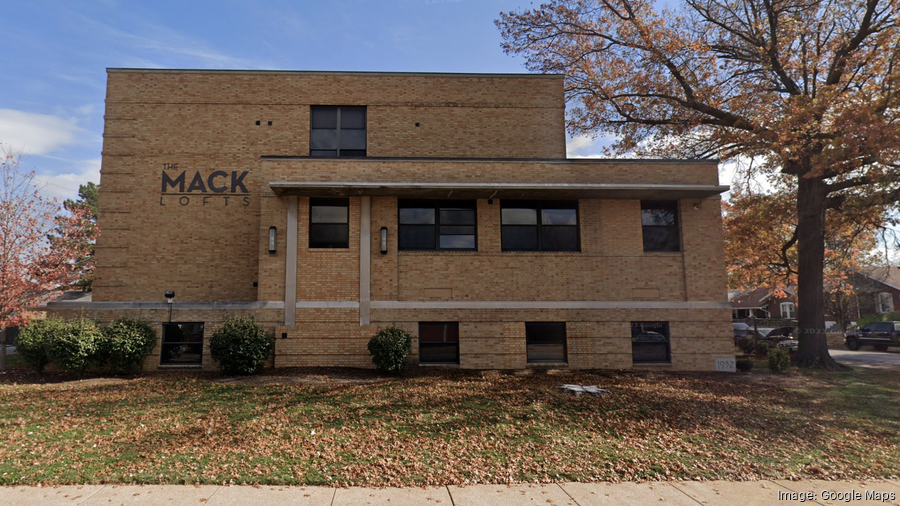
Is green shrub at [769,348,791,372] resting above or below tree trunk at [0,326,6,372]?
below

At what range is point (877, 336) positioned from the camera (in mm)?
26875

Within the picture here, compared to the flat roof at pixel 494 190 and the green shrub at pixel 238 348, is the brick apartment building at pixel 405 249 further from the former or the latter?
the green shrub at pixel 238 348

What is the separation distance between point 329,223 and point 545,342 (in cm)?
739

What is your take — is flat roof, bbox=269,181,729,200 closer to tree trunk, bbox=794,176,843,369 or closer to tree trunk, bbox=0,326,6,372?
tree trunk, bbox=794,176,843,369

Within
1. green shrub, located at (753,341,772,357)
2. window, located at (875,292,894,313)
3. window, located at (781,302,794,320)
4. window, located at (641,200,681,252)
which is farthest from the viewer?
window, located at (781,302,794,320)

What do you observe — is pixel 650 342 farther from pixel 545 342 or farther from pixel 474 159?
pixel 474 159

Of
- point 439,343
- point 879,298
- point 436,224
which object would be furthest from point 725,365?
point 879,298

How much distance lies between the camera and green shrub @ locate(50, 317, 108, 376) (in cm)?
1228

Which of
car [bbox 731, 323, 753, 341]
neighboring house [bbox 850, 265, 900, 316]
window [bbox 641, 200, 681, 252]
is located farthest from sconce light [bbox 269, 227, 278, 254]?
neighboring house [bbox 850, 265, 900, 316]

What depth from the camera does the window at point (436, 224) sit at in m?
14.6

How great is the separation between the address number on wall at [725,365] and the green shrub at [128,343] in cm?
1658

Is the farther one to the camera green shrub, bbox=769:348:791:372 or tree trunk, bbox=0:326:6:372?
green shrub, bbox=769:348:791:372

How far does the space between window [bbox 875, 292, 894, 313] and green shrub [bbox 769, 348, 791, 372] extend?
35129 mm

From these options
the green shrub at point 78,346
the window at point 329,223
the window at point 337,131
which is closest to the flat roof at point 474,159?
the window at point 329,223
